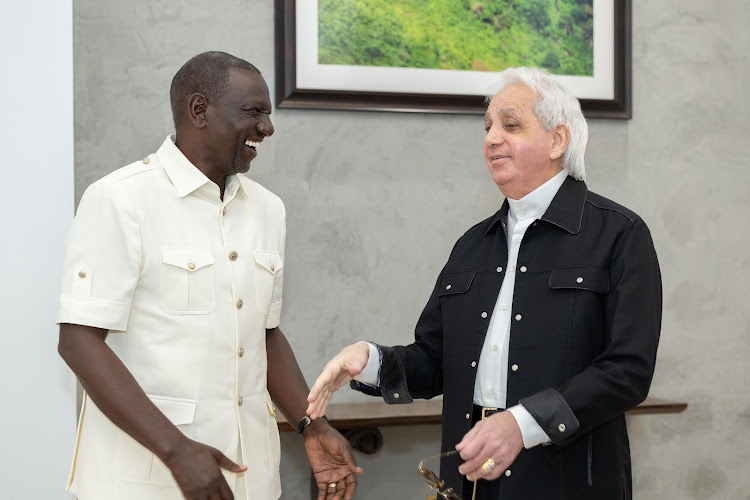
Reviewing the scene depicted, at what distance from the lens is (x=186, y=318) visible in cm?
192

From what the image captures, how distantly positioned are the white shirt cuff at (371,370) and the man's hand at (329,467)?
16cm

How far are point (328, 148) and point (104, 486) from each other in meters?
1.54

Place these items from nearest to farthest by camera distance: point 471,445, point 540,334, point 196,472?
point 471,445 → point 196,472 → point 540,334

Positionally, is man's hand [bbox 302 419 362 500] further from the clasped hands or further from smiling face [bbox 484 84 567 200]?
smiling face [bbox 484 84 567 200]

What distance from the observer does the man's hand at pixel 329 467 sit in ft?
6.85

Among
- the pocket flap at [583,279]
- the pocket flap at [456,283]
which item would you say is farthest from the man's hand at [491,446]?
the pocket flap at [456,283]

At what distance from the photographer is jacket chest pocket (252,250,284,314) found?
207 centimetres

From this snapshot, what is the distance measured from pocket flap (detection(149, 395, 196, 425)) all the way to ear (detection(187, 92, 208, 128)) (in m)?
0.65

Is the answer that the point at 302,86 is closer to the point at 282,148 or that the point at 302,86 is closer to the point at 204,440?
the point at 282,148

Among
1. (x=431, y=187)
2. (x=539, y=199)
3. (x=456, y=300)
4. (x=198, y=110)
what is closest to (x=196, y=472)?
(x=456, y=300)

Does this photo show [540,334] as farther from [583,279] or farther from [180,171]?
[180,171]

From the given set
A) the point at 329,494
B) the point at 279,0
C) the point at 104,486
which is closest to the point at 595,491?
the point at 329,494

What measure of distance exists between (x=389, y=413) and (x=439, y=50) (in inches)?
53.0

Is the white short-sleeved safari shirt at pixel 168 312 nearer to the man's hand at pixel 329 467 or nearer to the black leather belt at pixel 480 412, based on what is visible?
the man's hand at pixel 329 467
